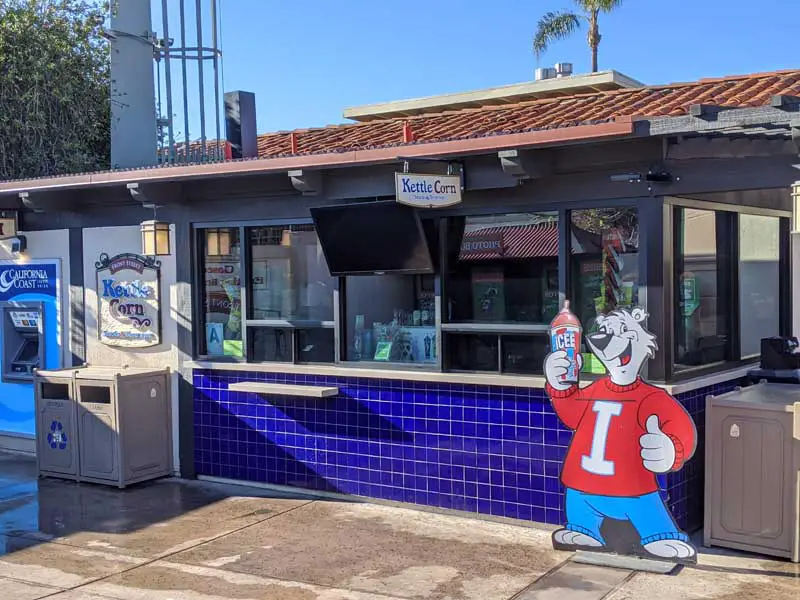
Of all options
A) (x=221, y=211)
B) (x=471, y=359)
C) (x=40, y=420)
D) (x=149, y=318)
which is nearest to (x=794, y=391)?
(x=471, y=359)

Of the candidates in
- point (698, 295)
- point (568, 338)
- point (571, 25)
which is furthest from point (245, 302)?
point (571, 25)

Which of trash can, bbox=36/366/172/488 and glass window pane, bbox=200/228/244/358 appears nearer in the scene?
trash can, bbox=36/366/172/488

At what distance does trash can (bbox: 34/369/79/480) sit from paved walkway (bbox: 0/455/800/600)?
0.66m

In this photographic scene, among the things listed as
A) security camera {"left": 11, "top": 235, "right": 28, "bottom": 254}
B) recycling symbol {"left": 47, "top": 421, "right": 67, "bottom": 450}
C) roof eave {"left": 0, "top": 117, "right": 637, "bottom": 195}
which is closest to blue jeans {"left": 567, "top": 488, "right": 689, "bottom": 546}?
roof eave {"left": 0, "top": 117, "right": 637, "bottom": 195}

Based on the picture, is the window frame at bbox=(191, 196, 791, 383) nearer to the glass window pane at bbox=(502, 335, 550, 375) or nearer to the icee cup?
the glass window pane at bbox=(502, 335, 550, 375)

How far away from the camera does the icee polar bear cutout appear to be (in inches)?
225

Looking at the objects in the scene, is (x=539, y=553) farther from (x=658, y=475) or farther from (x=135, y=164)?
(x=135, y=164)

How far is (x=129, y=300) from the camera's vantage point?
8.89 metres

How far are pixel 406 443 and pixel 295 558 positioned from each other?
153cm

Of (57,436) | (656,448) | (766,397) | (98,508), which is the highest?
(766,397)

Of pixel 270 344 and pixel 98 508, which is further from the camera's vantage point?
pixel 270 344

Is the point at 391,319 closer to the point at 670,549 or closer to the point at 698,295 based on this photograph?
the point at 698,295

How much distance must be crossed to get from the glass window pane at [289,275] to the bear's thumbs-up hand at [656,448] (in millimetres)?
3132

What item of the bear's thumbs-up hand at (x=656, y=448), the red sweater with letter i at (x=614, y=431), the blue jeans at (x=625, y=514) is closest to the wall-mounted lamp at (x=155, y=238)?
the red sweater with letter i at (x=614, y=431)
